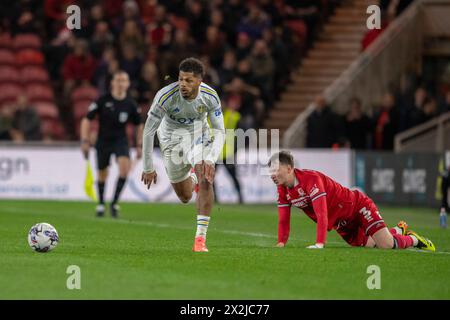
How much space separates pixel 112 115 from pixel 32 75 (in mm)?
8916

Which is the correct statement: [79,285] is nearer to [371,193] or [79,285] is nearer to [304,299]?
[304,299]

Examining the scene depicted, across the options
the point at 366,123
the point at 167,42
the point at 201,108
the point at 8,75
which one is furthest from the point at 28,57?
the point at 201,108

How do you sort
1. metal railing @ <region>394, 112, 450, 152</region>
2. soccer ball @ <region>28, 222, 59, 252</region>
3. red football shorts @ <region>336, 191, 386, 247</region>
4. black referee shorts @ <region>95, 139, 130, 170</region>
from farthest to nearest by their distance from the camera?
metal railing @ <region>394, 112, 450, 152</region> → black referee shorts @ <region>95, 139, 130, 170</region> → red football shorts @ <region>336, 191, 386, 247</region> → soccer ball @ <region>28, 222, 59, 252</region>

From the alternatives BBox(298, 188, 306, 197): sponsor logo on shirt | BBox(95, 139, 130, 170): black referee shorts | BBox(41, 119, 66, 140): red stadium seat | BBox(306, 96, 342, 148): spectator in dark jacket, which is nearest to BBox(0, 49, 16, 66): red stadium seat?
BBox(41, 119, 66, 140): red stadium seat

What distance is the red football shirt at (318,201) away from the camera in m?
12.0

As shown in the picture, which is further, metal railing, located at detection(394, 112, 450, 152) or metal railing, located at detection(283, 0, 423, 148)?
metal railing, located at detection(283, 0, 423, 148)

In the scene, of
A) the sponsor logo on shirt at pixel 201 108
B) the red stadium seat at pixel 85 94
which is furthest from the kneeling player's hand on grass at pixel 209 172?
the red stadium seat at pixel 85 94

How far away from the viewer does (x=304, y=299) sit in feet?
28.6

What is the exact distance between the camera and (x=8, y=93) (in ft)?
88.9

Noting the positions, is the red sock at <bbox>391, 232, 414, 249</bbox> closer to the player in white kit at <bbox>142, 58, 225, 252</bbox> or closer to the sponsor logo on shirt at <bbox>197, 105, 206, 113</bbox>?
the player in white kit at <bbox>142, 58, 225, 252</bbox>

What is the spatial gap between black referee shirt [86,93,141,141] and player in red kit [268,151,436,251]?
7001 mm

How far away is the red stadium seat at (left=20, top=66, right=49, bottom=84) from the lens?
89.7 feet

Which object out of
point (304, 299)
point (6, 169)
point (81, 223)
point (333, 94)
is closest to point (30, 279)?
point (304, 299)

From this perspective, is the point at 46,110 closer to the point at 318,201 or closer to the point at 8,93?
the point at 8,93
